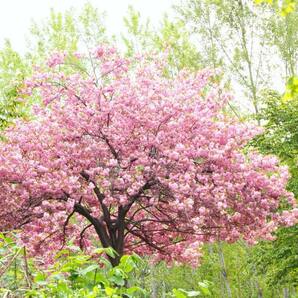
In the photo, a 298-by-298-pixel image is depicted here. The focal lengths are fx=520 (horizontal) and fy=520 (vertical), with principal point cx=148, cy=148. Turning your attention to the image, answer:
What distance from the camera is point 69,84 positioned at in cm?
1364

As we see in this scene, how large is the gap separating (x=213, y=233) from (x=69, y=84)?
535cm

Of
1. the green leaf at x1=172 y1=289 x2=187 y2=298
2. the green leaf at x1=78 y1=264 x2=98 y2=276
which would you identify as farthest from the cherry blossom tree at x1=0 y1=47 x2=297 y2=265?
the green leaf at x1=172 y1=289 x2=187 y2=298

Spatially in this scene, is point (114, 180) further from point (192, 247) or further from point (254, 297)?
point (254, 297)

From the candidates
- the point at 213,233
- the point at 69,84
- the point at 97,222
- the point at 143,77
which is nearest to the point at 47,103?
the point at 69,84

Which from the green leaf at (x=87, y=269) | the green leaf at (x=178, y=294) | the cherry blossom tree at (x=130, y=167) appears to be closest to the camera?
the green leaf at (x=178, y=294)

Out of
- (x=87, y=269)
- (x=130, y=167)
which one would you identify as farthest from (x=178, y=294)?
(x=130, y=167)

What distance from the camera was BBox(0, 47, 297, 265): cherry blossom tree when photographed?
12062 millimetres

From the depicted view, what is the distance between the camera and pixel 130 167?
12.6 m

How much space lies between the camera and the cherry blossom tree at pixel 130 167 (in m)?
12.1

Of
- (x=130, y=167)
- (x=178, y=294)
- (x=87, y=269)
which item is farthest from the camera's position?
(x=130, y=167)

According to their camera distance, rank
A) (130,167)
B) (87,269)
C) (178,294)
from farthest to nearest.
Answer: (130,167)
(87,269)
(178,294)

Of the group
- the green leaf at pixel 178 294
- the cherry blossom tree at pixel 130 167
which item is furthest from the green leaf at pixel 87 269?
the cherry blossom tree at pixel 130 167

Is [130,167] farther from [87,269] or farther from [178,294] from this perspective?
[178,294]

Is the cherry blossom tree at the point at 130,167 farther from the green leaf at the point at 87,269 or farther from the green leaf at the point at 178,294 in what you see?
the green leaf at the point at 178,294
